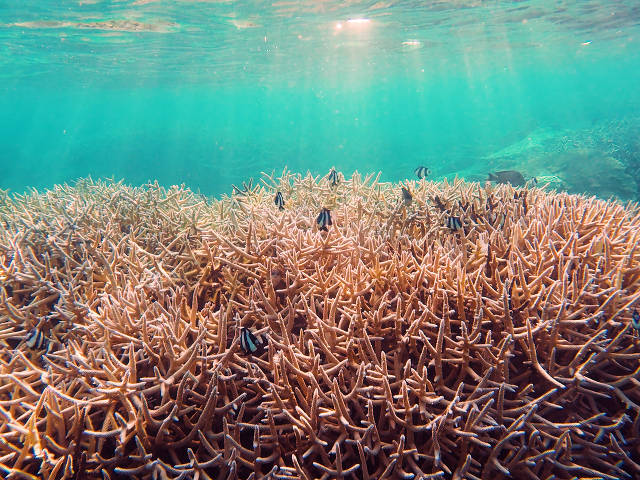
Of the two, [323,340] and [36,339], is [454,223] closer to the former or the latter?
[323,340]

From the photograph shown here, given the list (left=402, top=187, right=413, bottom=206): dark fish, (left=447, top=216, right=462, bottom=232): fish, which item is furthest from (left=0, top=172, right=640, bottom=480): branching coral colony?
(left=402, top=187, right=413, bottom=206): dark fish

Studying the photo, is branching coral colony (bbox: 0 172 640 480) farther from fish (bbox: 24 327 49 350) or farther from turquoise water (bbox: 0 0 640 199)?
turquoise water (bbox: 0 0 640 199)

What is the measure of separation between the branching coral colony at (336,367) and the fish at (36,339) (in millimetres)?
21

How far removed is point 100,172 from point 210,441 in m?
43.8

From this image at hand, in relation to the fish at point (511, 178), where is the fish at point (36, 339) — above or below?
above

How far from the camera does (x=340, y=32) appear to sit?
26.6 m

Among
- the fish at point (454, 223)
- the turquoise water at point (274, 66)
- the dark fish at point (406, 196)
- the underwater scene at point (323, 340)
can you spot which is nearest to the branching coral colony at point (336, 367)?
the underwater scene at point (323, 340)

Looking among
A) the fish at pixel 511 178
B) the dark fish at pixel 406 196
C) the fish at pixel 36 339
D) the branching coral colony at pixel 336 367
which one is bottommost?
the fish at pixel 511 178

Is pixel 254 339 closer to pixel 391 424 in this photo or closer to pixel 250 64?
pixel 391 424

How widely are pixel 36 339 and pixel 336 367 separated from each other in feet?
8.92

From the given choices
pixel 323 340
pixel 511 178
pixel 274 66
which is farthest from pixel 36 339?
pixel 274 66

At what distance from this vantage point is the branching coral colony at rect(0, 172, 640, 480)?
6.83ft

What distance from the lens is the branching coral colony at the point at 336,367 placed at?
2082 millimetres

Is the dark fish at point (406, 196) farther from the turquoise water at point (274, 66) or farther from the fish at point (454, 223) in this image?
the turquoise water at point (274, 66)
